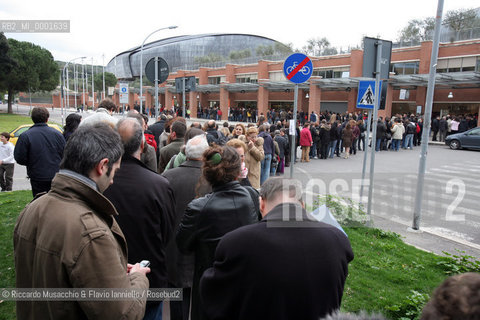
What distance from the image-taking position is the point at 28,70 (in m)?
56.6

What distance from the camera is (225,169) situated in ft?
9.48

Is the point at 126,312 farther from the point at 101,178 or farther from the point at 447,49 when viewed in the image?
the point at 447,49

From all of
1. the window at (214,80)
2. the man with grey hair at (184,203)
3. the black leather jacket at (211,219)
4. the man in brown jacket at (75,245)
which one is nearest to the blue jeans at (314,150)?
the man with grey hair at (184,203)

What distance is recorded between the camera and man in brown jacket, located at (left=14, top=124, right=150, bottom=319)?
162cm

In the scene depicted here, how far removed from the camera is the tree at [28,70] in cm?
5424

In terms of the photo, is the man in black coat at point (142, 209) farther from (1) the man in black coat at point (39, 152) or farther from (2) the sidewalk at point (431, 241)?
(2) the sidewalk at point (431, 241)

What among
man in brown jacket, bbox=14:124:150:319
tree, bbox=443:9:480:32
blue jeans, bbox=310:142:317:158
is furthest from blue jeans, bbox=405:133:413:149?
tree, bbox=443:9:480:32

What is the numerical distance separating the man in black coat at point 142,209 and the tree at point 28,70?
196ft

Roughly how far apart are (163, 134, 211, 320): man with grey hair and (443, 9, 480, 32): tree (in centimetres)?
5786

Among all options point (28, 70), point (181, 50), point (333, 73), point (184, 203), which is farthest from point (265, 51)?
point (184, 203)

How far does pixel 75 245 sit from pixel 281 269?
1021 mm

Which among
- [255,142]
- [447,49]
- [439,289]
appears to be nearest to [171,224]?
[439,289]

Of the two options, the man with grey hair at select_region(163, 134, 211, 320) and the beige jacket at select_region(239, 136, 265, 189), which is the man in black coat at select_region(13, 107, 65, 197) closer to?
the man with grey hair at select_region(163, 134, 211, 320)

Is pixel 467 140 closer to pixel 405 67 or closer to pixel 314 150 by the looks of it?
pixel 314 150
